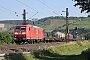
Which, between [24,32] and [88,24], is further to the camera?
[88,24]

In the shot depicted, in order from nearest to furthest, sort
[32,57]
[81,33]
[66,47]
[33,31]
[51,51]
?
[32,57] < [51,51] < [66,47] < [33,31] < [81,33]

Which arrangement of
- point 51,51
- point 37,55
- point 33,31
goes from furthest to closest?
point 33,31, point 51,51, point 37,55

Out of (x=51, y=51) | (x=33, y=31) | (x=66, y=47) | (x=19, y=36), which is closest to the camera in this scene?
(x=51, y=51)

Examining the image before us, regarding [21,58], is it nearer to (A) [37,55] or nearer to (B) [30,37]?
(A) [37,55]

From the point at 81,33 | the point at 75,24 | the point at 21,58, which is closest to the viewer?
the point at 21,58

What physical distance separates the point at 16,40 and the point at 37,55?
22227 millimetres

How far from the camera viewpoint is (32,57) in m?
23.9

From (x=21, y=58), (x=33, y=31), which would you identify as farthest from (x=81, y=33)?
(x=21, y=58)

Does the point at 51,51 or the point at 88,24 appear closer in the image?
the point at 51,51

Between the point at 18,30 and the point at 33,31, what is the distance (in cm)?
418

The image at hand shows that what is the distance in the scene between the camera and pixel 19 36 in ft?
155

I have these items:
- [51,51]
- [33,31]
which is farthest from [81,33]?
[51,51]

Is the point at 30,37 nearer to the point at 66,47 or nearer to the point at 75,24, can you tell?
the point at 66,47

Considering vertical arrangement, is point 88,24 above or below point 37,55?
above
